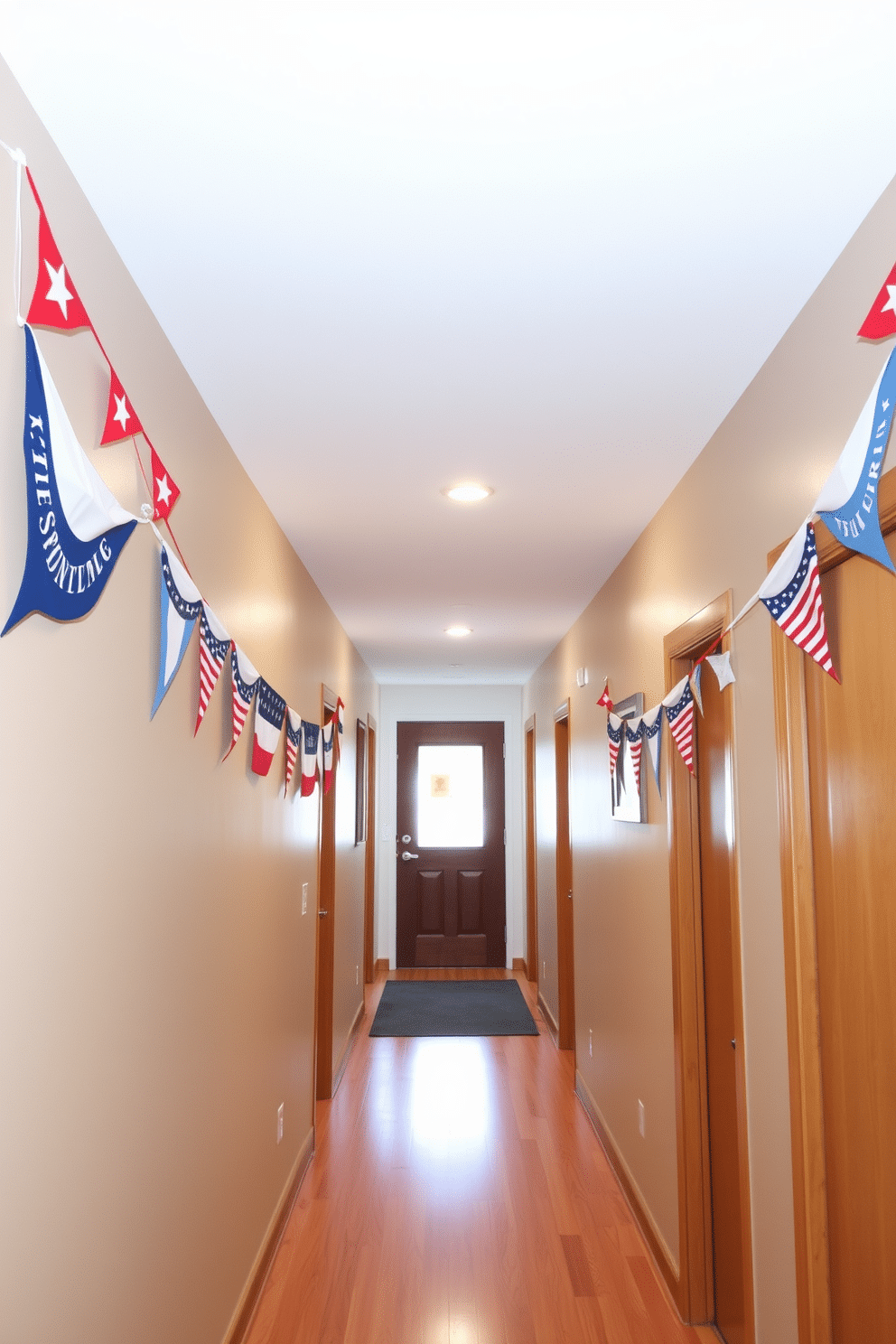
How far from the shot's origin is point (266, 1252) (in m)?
2.82

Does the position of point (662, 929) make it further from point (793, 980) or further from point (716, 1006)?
point (793, 980)

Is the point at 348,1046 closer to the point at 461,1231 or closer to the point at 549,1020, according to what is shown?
the point at 549,1020

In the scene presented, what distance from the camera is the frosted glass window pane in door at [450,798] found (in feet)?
25.8

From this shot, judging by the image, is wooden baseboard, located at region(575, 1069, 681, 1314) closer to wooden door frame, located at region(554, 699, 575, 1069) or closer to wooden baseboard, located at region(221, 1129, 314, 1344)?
wooden door frame, located at region(554, 699, 575, 1069)

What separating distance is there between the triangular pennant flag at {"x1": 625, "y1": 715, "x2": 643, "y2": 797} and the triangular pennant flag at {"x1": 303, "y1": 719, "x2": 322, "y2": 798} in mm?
1210

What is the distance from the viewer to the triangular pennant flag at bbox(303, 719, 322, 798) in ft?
11.4

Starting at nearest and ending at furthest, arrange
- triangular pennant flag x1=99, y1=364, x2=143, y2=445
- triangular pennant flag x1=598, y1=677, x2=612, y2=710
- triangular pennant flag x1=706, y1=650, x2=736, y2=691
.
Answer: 1. triangular pennant flag x1=99, y1=364, x2=143, y2=445
2. triangular pennant flag x1=706, y1=650, x2=736, y2=691
3. triangular pennant flag x1=598, y1=677, x2=612, y2=710

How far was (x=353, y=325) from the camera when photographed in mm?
1869

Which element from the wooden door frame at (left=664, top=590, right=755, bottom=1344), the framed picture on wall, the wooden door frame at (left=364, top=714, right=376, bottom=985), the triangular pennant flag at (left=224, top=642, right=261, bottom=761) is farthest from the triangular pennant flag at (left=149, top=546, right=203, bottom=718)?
the wooden door frame at (left=364, top=714, right=376, bottom=985)

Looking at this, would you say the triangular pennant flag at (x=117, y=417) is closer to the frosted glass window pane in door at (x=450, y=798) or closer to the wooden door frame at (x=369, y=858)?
the wooden door frame at (x=369, y=858)

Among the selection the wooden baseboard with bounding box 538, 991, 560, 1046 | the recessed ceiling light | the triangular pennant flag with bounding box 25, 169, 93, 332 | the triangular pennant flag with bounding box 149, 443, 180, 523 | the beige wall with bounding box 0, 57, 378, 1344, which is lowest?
the wooden baseboard with bounding box 538, 991, 560, 1046

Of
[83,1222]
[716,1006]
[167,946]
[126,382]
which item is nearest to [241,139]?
[126,382]

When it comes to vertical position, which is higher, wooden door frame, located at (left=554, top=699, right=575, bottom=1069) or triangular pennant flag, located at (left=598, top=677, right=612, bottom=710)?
triangular pennant flag, located at (left=598, top=677, right=612, bottom=710)

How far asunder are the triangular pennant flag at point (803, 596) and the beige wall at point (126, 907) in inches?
45.9
